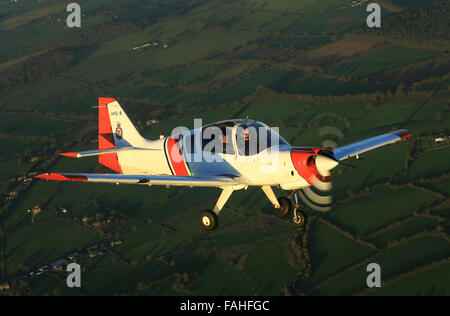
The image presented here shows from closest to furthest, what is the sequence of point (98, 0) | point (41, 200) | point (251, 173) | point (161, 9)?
point (251, 173)
point (41, 200)
point (161, 9)
point (98, 0)

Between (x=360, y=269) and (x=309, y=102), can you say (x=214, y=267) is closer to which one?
(x=360, y=269)

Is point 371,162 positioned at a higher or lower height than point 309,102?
lower

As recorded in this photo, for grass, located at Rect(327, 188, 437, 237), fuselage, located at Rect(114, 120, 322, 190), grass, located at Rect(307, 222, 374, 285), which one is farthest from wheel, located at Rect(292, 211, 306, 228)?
grass, located at Rect(327, 188, 437, 237)

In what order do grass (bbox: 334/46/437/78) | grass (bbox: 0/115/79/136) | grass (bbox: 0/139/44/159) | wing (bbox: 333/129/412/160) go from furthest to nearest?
grass (bbox: 0/115/79/136) < grass (bbox: 334/46/437/78) < grass (bbox: 0/139/44/159) < wing (bbox: 333/129/412/160)

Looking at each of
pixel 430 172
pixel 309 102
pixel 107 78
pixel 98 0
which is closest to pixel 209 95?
pixel 309 102

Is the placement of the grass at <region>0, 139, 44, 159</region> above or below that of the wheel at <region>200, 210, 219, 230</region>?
above

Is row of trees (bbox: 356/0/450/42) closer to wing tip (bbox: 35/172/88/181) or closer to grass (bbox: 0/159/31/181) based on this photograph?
grass (bbox: 0/159/31/181)

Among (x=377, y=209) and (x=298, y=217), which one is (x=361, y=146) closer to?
(x=298, y=217)

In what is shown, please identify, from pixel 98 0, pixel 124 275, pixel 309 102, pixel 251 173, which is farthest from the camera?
pixel 98 0
